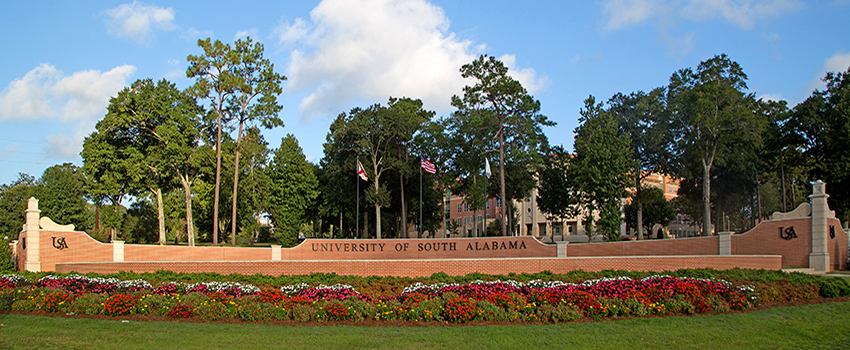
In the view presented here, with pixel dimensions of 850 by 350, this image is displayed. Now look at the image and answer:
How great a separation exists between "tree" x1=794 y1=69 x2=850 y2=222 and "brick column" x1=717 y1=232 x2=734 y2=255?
709 inches

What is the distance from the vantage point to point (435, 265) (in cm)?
1983

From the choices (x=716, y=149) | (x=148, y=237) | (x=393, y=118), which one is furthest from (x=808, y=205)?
(x=148, y=237)

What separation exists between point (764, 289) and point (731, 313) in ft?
6.96

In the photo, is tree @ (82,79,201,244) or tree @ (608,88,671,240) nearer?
tree @ (82,79,201,244)

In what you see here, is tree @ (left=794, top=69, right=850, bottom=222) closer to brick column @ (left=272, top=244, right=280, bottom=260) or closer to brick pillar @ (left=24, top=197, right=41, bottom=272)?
brick column @ (left=272, top=244, right=280, bottom=260)

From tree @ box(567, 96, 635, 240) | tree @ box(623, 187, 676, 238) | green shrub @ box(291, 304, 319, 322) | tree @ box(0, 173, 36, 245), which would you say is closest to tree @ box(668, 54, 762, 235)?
tree @ box(567, 96, 635, 240)

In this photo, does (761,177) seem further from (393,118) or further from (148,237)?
(148,237)

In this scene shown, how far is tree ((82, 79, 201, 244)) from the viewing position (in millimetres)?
39844

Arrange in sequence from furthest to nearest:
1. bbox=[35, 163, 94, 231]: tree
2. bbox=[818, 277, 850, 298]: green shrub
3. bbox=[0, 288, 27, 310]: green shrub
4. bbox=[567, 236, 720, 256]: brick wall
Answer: bbox=[35, 163, 94, 231]: tree
bbox=[567, 236, 720, 256]: brick wall
bbox=[818, 277, 850, 298]: green shrub
bbox=[0, 288, 27, 310]: green shrub

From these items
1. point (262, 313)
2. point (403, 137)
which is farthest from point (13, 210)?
point (262, 313)

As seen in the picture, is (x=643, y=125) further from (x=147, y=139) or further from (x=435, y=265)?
(x=147, y=139)

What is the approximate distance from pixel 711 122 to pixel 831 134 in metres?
7.87

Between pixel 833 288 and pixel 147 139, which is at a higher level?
pixel 147 139

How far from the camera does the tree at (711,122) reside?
3894 cm
